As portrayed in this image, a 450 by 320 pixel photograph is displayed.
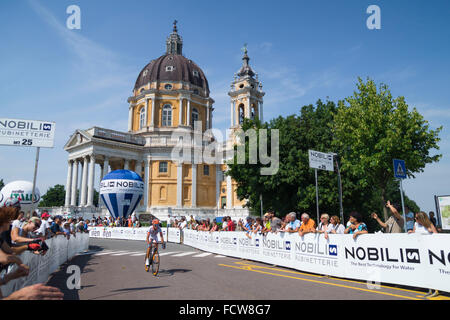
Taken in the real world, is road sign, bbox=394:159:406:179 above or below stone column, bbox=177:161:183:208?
below

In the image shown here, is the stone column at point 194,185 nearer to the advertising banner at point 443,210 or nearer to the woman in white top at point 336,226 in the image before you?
the advertising banner at point 443,210

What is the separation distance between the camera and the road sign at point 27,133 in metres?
12.5

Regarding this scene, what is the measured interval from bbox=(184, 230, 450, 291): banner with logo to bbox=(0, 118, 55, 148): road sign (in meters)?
9.42

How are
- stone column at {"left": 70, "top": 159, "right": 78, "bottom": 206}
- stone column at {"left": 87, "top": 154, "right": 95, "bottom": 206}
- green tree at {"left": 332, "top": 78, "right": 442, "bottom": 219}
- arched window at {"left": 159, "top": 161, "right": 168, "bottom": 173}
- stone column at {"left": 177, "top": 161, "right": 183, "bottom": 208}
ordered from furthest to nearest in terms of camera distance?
arched window at {"left": 159, "top": 161, "right": 168, "bottom": 173} → stone column at {"left": 177, "top": 161, "right": 183, "bottom": 208} → stone column at {"left": 70, "top": 159, "right": 78, "bottom": 206} → stone column at {"left": 87, "top": 154, "right": 95, "bottom": 206} → green tree at {"left": 332, "top": 78, "right": 442, "bottom": 219}

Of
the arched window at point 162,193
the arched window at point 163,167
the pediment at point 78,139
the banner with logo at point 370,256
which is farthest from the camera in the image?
the arched window at point 163,167

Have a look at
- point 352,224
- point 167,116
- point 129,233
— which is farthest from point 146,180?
point 352,224

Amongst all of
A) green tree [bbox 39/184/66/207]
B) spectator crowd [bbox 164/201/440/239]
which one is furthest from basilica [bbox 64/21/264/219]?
green tree [bbox 39/184/66/207]

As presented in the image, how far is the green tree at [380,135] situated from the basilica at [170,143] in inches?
1125

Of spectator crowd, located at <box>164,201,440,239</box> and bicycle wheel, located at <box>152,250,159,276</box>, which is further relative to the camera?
bicycle wheel, located at <box>152,250,159,276</box>

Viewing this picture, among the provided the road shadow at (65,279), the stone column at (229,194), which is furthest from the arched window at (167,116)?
the road shadow at (65,279)

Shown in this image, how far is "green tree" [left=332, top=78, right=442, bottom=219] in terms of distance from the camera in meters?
23.4

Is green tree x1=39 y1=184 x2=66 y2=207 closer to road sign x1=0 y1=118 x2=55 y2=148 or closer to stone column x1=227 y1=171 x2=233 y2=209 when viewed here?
stone column x1=227 y1=171 x2=233 y2=209
